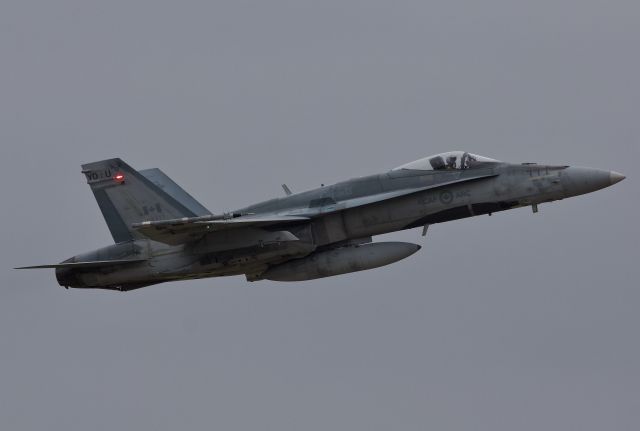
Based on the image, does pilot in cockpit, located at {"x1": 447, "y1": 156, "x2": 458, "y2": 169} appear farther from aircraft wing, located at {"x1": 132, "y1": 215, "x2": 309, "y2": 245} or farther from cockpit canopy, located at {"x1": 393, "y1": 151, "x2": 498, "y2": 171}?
aircraft wing, located at {"x1": 132, "y1": 215, "x2": 309, "y2": 245}

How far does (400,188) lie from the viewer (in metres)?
32.0

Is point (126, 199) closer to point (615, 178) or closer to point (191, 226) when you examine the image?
point (191, 226)

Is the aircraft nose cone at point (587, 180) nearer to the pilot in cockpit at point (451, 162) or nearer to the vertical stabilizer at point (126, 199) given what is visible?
the pilot in cockpit at point (451, 162)

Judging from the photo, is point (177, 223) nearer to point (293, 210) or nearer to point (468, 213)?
point (293, 210)

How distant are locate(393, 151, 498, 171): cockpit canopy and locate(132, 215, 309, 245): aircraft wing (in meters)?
2.76

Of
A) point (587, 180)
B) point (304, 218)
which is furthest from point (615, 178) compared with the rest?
point (304, 218)

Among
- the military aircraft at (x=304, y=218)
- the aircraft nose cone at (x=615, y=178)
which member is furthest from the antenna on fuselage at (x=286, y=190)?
the aircraft nose cone at (x=615, y=178)

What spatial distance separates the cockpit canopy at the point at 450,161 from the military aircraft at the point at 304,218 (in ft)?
0.07

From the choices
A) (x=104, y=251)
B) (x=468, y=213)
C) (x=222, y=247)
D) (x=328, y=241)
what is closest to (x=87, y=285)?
(x=104, y=251)

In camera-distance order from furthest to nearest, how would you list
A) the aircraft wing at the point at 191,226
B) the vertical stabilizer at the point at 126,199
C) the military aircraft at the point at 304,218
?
the vertical stabilizer at the point at 126,199, the military aircraft at the point at 304,218, the aircraft wing at the point at 191,226

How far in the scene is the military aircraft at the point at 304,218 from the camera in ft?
103

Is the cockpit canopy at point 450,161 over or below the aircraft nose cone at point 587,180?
over

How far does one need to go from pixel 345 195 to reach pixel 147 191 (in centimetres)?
444

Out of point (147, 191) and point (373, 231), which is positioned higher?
point (147, 191)
